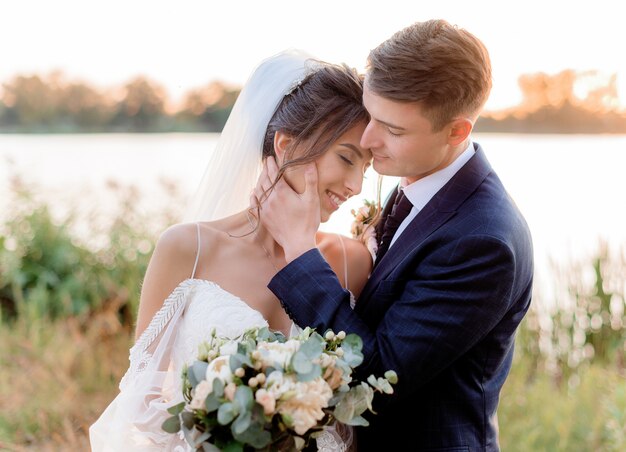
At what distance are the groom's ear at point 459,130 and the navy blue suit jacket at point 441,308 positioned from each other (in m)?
0.08

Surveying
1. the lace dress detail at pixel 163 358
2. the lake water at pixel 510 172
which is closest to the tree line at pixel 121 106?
the lake water at pixel 510 172

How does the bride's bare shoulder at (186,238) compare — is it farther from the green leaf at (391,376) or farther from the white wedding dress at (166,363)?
the green leaf at (391,376)

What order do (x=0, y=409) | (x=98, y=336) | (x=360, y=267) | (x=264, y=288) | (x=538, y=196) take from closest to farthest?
(x=264, y=288)
(x=360, y=267)
(x=0, y=409)
(x=98, y=336)
(x=538, y=196)

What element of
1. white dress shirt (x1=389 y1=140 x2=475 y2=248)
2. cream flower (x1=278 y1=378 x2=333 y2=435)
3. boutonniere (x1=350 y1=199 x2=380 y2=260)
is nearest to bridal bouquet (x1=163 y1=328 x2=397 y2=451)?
cream flower (x1=278 y1=378 x2=333 y2=435)

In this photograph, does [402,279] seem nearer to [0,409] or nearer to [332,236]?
[332,236]

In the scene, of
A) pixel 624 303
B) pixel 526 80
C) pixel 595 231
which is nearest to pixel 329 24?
pixel 526 80

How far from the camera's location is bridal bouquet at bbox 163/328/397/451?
6.23 feet

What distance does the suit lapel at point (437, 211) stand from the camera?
250 cm

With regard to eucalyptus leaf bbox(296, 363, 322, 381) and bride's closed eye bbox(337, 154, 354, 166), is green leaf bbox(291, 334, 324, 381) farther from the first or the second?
bride's closed eye bbox(337, 154, 354, 166)

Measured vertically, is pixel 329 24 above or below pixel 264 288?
above

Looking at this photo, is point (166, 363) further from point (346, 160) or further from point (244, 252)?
point (346, 160)

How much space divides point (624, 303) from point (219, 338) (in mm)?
4644

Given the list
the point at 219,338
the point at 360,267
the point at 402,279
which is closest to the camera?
the point at 219,338

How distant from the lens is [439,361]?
233 cm
